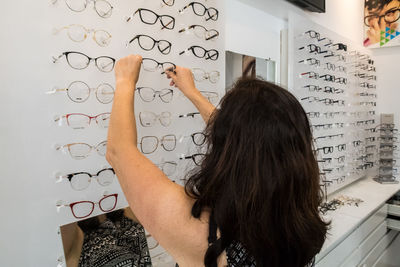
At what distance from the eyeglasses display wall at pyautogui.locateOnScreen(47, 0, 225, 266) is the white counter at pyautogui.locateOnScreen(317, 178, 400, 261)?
74 cm

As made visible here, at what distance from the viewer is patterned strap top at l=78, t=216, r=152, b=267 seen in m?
0.68

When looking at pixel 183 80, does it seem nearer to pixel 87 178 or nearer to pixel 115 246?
pixel 87 178

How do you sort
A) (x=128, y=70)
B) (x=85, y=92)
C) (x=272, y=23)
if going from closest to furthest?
1. (x=128, y=70)
2. (x=85, y=92)
3. (x=272, y=23)

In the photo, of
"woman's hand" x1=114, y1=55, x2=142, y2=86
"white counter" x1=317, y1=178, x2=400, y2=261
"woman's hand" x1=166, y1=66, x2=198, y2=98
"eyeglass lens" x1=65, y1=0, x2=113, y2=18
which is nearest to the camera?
"woman's hand" x1=114, y1=55, x2=142, y2=86

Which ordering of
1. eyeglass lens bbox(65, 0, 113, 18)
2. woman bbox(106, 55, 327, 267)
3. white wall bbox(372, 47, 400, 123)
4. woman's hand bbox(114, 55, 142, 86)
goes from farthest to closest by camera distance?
white wall bbox(372, 47, 400, 123), eyeglass lens bbox(65, 0, 113, 18), woman's hand bbox(114, 55, 142, 86), woman bbox(106, 55, 327, 267)

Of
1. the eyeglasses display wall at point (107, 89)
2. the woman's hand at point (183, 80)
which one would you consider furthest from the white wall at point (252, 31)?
the woman's hand at point (183, 80)

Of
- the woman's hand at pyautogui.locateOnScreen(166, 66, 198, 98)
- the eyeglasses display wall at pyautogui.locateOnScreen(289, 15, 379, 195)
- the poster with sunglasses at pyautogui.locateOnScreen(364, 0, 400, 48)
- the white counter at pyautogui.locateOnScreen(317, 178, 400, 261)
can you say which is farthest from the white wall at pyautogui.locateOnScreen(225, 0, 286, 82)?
the poster with sunglasses at pyautogui.locateOnScreen(364, 0, 400, 48)

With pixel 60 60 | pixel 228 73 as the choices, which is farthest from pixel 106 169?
pixel 228 73

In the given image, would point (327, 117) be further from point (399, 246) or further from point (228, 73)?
point (399, 246)

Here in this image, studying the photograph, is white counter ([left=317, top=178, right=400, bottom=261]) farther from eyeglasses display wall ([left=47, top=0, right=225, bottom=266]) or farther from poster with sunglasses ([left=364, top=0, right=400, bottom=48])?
poster with sunglasses ([left=364, top=0, right=400, bottom=48])

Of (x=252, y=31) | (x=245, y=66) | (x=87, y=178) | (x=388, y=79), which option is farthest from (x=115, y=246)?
(x=388, y=79)

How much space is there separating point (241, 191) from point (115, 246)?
473 millimetres

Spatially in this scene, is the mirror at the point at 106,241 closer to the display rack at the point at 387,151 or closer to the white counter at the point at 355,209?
the white counter at the point at 355,209

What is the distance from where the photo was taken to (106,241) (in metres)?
0.71
